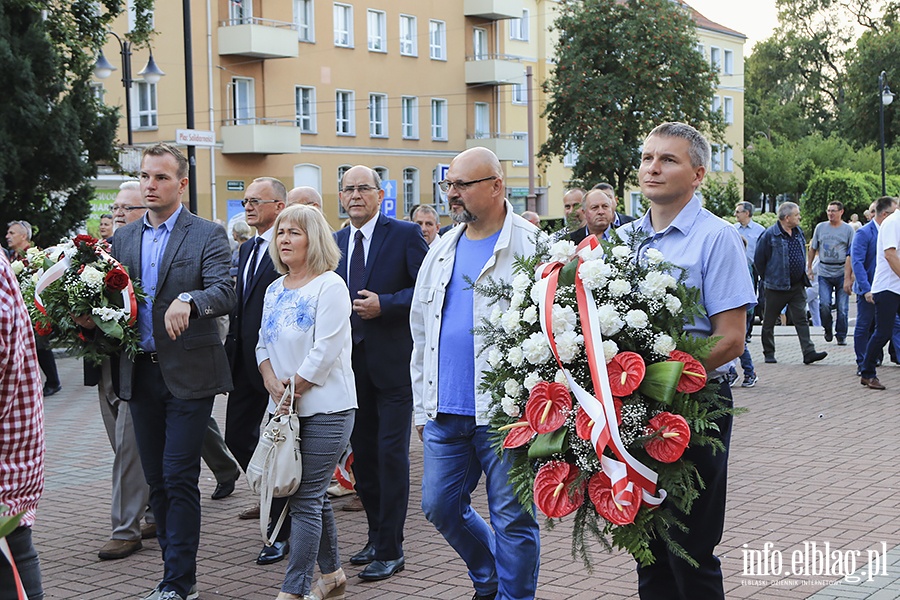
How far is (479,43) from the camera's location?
5322 cm

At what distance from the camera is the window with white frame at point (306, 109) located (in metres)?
45.0

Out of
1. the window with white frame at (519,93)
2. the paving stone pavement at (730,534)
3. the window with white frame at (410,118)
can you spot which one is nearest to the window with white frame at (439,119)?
the window with white frame at (410,118)

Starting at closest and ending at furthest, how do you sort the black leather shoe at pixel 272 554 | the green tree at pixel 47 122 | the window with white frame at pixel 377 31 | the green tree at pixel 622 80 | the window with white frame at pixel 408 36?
1. the black leather shoe at pixel 272 554
2. the green tree at pixel 47 122
3. the green tree at pixel 622 80
4. the window with white frame at pixel 377 31
5. the window with white frame at pixel 408 36

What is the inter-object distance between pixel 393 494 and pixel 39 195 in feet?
50.5

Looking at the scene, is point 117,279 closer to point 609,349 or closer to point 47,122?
point 609,349

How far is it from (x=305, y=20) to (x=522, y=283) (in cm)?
4247

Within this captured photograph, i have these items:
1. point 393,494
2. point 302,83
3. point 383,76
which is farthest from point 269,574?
point 383,76

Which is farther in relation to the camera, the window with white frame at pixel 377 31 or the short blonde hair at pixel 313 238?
the window with white frame at pixel 377 31

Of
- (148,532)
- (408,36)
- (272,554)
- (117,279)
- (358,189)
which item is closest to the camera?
(117,279)

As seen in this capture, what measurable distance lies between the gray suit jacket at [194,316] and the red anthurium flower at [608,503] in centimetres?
258

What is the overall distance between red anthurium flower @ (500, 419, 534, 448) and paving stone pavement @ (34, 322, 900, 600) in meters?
1.95

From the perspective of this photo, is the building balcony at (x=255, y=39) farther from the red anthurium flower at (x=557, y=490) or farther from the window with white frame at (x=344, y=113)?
the red anthurium flower at (x=557, y=490)

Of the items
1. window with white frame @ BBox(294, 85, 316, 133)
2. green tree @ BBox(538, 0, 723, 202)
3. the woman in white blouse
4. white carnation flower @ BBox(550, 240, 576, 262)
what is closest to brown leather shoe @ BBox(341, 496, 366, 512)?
the woman in white blouse

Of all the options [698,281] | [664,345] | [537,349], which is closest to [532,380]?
[537,349]
